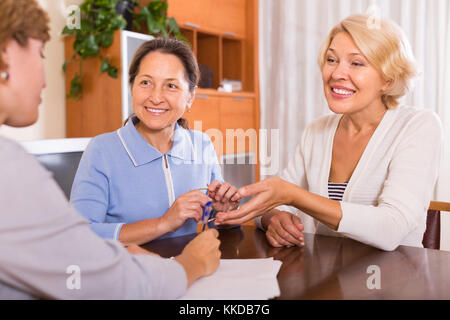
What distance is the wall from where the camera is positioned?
3.29 m

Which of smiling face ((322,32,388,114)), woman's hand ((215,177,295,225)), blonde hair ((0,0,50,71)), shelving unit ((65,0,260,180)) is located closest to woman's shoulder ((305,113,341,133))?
smiling face ((322,32,388,114))

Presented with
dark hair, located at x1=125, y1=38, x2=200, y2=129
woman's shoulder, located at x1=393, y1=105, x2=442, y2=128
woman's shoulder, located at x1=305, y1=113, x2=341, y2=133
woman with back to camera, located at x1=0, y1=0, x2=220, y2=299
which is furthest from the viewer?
woman's shoulder, located at x1=305, y1=113, x2=341, y2=133

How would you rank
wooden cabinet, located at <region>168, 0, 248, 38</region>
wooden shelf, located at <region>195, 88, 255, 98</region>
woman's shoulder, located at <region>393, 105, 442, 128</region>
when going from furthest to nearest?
wooden shelf, located at <region>195, 88, 255, 98</region>, wooden cabinet, located at <region>168, 0, 248, 38</region>, woman's shoulder, located at <region>393, 105, 442, 128</region>

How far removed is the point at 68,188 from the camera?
6.26 feet

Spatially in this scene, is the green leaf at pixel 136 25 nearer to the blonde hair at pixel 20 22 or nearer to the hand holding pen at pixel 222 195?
the hand holding pen at pixel 222 195

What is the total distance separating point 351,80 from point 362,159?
308 millimetres

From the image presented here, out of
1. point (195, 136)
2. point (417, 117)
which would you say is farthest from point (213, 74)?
point (417, 117)

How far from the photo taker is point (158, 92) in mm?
1744

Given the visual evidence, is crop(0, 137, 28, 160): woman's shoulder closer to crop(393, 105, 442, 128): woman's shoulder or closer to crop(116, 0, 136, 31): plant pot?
crop(393, 105, 442, 128): woman's shoulder

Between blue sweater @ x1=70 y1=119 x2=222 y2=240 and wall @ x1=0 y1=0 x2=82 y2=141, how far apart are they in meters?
1.87

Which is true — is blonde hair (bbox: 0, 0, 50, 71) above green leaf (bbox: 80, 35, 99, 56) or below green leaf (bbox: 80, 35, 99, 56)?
below

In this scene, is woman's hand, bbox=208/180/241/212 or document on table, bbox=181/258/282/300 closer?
document on table, bbox=181/258/282/300

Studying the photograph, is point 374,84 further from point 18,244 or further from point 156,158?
point 18,244
